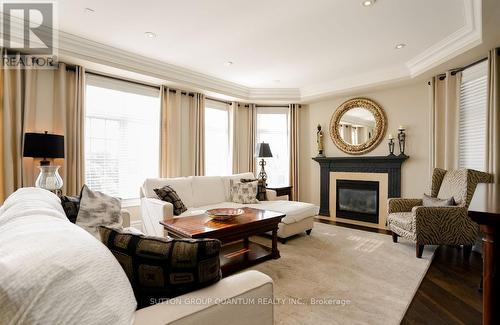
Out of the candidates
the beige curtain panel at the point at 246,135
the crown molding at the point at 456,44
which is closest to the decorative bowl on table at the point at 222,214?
the beige curtain panel at the point at 246,135

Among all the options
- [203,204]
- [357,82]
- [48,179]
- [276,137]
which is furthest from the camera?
[276,137]

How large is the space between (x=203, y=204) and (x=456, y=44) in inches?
159

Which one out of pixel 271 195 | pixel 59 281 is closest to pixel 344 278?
pixel 271 195

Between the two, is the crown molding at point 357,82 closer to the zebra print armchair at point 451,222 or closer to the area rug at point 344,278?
the zebra print armchair at point 451,222

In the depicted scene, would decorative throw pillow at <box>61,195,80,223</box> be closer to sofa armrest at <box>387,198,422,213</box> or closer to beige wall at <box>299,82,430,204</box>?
sofa armrest at <box>387,198,422,213</box>

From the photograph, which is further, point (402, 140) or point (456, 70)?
point (402, 140)

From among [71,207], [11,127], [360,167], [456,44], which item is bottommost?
[71,207]

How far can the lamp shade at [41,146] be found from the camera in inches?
110

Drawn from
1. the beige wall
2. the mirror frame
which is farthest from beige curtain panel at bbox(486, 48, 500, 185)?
the mirror frame

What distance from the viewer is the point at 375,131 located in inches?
191

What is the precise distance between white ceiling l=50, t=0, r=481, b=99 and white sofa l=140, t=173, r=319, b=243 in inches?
68.7

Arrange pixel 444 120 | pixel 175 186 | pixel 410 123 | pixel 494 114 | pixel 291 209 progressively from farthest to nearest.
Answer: pixel 410 123 < pixel 444 120 < pixel 175 186 < pixel 291 209 < pixel 494 114

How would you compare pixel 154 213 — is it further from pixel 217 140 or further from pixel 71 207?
pixel 217 140

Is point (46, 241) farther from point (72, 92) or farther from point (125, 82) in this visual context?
point (125, 82)
